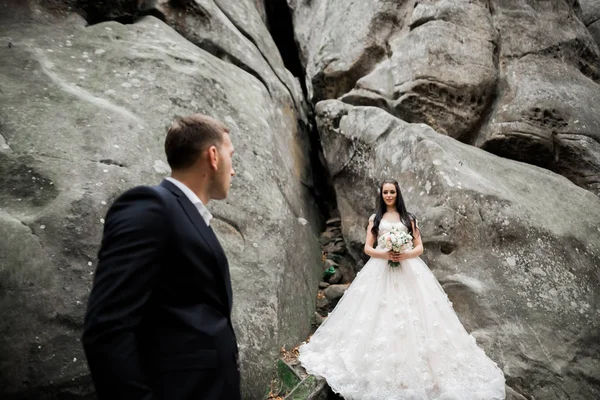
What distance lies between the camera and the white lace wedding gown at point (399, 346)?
4.84 metres

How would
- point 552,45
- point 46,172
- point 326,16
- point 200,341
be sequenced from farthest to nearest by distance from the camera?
point 326,16
point 552,45
point 46,172
point 200,341

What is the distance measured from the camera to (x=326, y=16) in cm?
1195

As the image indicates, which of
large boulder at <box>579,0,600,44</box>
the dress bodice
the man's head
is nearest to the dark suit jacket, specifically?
the man's head

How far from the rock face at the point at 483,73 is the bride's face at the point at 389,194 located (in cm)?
340

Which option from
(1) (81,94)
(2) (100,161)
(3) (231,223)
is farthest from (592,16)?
(2) (100,161)

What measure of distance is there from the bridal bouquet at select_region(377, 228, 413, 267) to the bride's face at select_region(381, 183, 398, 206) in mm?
659

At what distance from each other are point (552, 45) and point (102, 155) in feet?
33.5

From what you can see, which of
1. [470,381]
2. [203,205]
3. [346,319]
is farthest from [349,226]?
[203,205]

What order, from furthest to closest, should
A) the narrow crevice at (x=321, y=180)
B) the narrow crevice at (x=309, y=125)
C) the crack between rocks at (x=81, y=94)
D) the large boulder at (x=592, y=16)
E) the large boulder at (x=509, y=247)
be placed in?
the large boulder at (x=592, y=16) → the narrow crevice at (x=309, y=125) → the narrow crevice at (x=321, y=180) → the large boulder at (x=509, y=247) → the crack between rocks at (x=81, y=94)

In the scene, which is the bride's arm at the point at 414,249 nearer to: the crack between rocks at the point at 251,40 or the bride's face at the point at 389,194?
the bride's face at the point at 389,194

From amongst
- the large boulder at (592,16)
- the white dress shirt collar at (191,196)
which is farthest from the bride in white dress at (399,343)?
the large boulder at (592,16)

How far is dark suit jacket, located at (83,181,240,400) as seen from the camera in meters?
1.63

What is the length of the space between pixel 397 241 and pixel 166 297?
13.9 feet

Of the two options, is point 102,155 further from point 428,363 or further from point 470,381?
point 470,381
